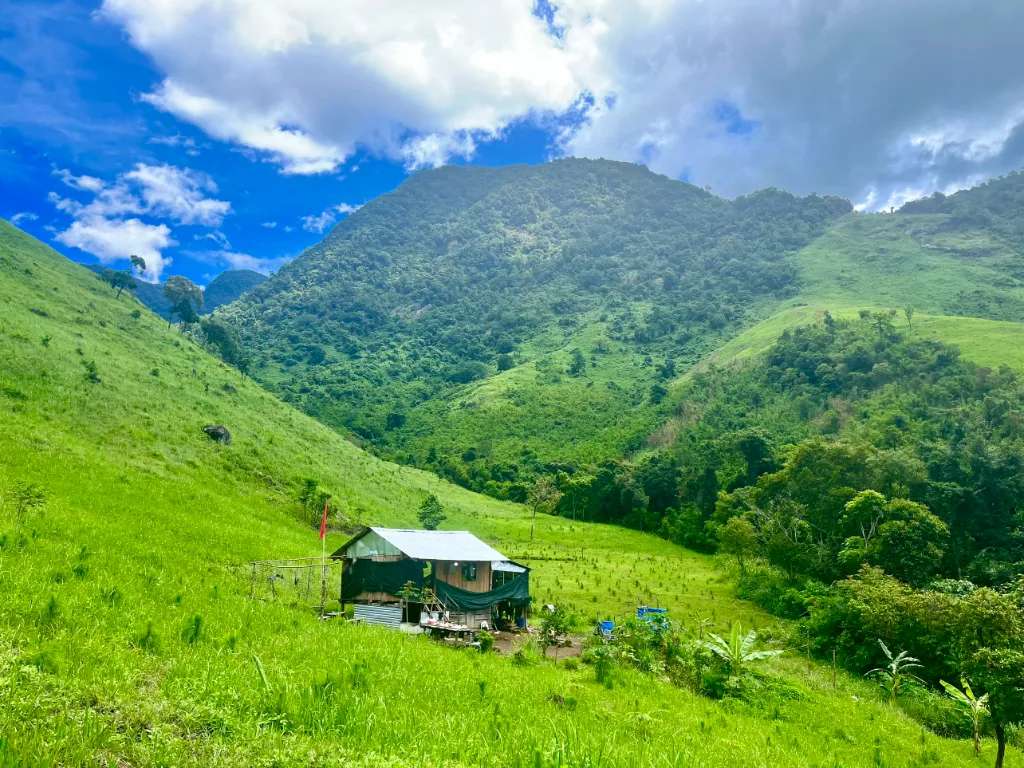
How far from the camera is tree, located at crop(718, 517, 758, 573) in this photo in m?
47.0

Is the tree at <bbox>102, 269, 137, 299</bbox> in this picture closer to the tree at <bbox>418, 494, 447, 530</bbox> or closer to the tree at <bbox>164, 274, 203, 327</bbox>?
the tree at <bbox>164, 274, 203, 327</bbox>

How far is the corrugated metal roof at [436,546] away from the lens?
2625cm

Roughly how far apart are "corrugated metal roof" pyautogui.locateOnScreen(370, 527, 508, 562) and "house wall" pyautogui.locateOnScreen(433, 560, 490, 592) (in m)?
0.56

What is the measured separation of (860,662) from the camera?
96.8ft

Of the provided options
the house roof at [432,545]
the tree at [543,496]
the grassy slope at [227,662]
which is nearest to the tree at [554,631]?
the grassy slope at [227,662]

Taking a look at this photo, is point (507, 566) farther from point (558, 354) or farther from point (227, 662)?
point (558, 354)

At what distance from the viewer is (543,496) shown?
76.9 metres

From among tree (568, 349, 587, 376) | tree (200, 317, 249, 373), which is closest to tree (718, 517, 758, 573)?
tree (200, 317, 249, 373)

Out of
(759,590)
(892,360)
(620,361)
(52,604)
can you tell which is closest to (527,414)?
(620,361)

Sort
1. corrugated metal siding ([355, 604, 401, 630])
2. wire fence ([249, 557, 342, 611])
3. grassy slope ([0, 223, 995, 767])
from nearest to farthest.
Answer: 1. grassy slope ([0, 223, 995, 767])
2. wire fence ([249, 557, 342, 611])
3. corrugated metal siding ([355, 604, 401, 630])

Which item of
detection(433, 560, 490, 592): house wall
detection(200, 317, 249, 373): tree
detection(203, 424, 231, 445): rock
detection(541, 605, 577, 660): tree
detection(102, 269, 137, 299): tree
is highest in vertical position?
detection(102, 269, 137, 299): tree

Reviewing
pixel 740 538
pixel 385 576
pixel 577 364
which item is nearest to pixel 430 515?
pixel 740 538

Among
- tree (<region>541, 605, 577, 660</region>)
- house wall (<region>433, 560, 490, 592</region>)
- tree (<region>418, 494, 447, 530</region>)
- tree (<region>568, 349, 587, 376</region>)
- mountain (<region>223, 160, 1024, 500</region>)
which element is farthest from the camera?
tree (<region>568, 349, 587, 376</region>)

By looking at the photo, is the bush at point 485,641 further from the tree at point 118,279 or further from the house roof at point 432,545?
the tree at point 118,279
